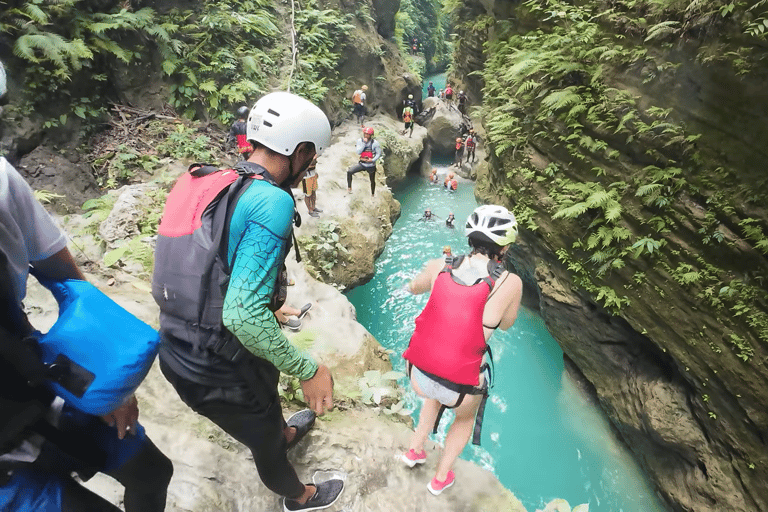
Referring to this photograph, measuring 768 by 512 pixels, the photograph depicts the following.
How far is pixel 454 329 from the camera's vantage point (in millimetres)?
2486

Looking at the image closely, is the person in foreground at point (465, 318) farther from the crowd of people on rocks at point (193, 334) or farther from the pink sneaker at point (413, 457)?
the pink sneaker at point (413, 457)

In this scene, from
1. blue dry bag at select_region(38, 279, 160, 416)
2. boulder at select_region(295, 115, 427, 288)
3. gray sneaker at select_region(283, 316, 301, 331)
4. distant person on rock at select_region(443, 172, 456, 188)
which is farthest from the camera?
distant person on rock at select_region(443, 172, 456, 188)

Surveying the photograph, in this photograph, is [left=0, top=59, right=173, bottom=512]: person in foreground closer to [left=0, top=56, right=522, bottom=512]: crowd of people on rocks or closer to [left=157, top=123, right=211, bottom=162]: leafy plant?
[left=0, top=56, right=522, bottom=512]: crowd of people on rocks

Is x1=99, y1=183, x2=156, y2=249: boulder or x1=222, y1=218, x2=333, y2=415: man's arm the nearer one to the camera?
x1=222, y1=218, x2=333, y2=415: man's arm

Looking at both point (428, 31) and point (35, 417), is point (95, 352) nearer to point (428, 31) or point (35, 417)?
point (35, 417)

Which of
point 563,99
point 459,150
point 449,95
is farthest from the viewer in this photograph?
point 449,95

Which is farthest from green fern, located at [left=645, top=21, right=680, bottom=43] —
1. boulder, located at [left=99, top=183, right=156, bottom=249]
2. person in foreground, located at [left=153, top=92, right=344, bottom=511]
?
boulder, located at [left=99, top=183, right=156, bottom=249]

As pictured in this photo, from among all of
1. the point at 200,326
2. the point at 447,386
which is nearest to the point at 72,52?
the point at 200,326

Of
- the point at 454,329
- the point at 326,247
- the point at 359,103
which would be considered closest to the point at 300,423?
the point at 454,329

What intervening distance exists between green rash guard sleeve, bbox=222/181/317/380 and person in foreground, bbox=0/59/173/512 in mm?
546

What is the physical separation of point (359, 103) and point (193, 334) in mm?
15973

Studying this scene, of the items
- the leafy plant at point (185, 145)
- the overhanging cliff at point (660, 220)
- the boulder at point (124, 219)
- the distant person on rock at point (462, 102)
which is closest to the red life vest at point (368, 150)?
the overhanging cliff at point (660, 220)

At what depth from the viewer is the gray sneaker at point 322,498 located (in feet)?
8.51

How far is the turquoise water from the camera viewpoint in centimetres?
660
